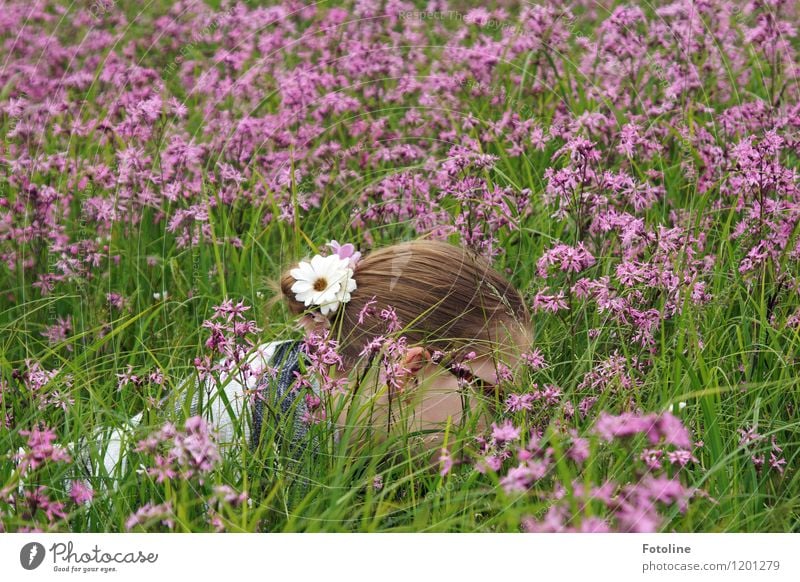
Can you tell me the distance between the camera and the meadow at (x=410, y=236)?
2691 millimetres

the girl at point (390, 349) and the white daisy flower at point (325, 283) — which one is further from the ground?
the white daisy flower at point (325, 283)

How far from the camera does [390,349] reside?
2721mm

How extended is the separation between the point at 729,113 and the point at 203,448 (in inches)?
107

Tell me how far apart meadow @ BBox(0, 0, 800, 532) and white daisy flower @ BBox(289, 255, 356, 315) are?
230mm

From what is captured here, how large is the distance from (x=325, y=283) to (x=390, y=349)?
55cm

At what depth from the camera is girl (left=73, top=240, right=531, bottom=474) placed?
9.27ft

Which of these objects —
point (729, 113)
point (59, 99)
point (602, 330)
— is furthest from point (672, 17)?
point (59, 99)

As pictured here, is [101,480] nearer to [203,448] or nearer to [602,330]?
[203,448]

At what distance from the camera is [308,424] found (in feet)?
9.39
